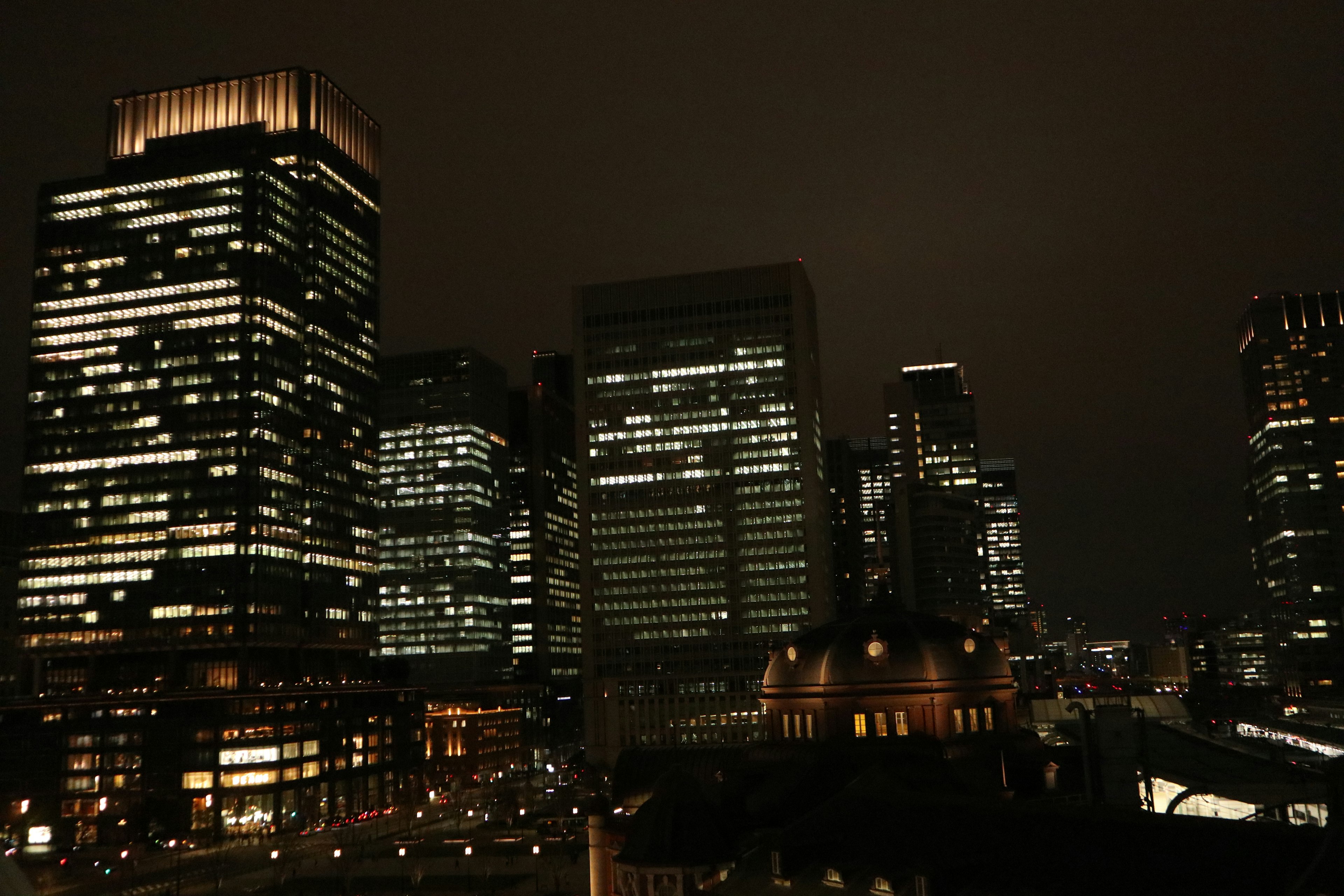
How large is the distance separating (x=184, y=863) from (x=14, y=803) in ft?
151

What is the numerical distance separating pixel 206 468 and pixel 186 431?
6701 mm

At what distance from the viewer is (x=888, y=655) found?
315 ft

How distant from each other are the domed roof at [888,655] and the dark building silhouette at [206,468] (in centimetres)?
8954

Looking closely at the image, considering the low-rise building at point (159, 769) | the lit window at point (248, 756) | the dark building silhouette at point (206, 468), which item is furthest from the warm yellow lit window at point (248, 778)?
the lit window at point (248, 756)

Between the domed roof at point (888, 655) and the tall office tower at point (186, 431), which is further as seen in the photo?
the tall office tower at point (186, 431)

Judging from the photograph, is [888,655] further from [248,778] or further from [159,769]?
[159,769]

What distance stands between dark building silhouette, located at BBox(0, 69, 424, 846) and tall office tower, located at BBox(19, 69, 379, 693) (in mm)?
332

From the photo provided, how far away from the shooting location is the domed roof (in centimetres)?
Result: 9562

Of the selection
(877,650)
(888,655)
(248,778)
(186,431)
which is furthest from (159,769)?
(888,655)

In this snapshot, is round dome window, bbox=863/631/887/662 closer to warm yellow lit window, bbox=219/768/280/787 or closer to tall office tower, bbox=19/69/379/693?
warm yellow lit window, bbox=219/768/280/787

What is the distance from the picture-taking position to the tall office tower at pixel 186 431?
175 metres

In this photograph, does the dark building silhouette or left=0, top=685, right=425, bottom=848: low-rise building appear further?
the dark building silhouette

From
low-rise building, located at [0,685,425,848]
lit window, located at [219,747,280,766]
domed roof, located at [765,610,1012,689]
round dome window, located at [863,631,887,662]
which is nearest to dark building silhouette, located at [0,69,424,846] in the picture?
lit window, located at [219,747,280,766]

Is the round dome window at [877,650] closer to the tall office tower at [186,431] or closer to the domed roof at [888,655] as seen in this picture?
the domed roof at [888,655]
